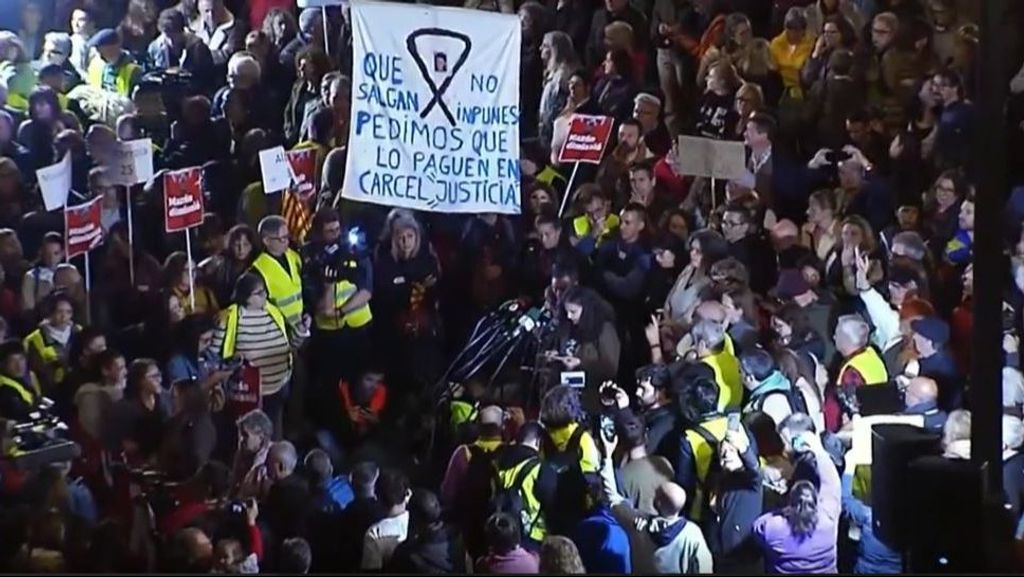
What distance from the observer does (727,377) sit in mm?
7273

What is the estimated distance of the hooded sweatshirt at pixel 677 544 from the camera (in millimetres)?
→ 7047

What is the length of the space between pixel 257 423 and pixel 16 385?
1048 mm

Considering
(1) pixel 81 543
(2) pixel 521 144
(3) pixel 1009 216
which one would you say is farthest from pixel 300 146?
(3) pixel 1009 216

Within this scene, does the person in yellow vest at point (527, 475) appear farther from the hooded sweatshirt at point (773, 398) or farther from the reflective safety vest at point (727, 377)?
the hooded sweatshirt at point (773, 398)

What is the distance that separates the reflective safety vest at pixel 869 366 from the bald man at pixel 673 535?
35.9 inches

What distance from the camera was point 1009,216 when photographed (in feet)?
24.2

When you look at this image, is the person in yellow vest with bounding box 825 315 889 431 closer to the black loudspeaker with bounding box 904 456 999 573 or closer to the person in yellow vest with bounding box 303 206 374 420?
the person in yellow vest with bounding box 303 206 374 420

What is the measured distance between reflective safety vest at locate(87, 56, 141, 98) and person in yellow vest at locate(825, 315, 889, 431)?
348 cm

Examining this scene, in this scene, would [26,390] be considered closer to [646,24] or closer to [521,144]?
[521,144]

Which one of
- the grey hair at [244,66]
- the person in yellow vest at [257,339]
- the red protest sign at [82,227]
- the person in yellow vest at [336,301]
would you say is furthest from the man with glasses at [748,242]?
the red protest sign at [82,227]

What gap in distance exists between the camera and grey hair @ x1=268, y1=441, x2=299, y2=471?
23.9 feet

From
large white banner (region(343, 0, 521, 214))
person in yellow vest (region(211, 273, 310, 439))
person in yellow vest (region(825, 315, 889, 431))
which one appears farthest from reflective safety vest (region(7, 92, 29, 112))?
person in yellow vest (region(825, 315, 889, 431))

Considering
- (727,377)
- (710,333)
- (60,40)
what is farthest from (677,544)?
(60,40)

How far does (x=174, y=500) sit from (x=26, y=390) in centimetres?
82
